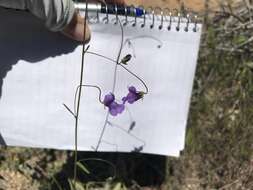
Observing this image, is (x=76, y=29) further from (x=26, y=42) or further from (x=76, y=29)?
(x=26, y=42)

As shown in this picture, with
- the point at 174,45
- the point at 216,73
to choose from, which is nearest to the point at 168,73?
the point at 174,45

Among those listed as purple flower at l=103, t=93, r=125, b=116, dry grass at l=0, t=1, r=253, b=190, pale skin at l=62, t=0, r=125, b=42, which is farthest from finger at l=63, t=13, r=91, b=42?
dry grass at l=0, t=1, r=253, b=190

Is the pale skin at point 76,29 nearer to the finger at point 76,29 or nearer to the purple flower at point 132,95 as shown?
the finger at point 76,29

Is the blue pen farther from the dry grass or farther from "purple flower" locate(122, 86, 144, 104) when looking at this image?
the dry grass

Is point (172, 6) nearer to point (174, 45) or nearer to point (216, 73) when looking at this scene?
point (216, 73)

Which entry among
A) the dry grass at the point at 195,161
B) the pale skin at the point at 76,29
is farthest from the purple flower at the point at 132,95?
the dry grass at the point at 195,161
